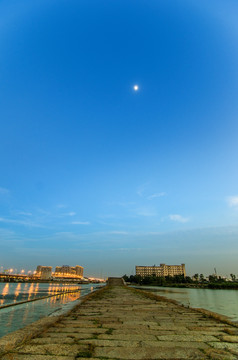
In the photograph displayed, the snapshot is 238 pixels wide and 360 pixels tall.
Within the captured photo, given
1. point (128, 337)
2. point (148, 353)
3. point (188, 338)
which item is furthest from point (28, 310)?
point (148, 353)

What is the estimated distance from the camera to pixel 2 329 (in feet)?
25.2

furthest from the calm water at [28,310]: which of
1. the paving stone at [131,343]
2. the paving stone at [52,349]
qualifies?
the paving stone at [52,349]

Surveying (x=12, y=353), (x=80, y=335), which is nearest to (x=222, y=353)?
(x=80, y=335)

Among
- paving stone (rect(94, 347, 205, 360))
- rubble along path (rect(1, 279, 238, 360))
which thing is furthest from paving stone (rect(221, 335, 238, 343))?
paving stone (rect(94, 347, 205, 360))

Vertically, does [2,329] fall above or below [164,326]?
below

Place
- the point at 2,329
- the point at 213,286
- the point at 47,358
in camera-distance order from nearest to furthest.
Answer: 1. the point at 47,358
2. the point at 2,329
3. the point at 213,286

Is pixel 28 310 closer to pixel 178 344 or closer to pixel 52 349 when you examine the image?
pixel 52 349

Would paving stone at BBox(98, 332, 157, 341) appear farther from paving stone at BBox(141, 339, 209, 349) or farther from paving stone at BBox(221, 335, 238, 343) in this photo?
paving stone at BBox(221, 335, 238, 343)

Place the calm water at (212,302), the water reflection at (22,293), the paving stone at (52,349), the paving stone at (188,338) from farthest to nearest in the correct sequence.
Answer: the water reflection at (22,293), the calm water at (212,302), the paving stone at (188,338), the paving stone at (52,349)

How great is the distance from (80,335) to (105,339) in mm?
667

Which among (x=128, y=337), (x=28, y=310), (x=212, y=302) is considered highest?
(x=128, y=337)

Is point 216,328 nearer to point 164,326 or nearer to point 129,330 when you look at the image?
point 164,326

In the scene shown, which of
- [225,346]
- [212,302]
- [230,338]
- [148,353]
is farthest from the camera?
[212,302]

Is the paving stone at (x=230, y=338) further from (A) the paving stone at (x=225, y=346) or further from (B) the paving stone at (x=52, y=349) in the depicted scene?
(B) the paving stone at (x=52, y=349)
